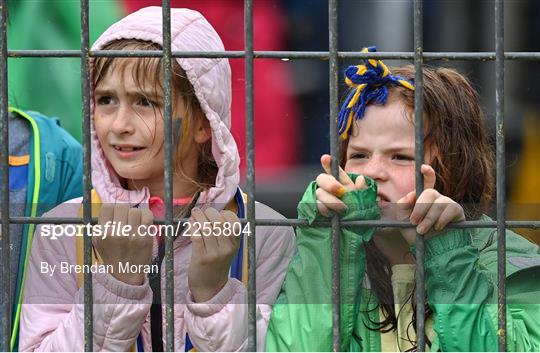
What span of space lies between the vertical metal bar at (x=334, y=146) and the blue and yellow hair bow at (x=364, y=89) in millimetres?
353

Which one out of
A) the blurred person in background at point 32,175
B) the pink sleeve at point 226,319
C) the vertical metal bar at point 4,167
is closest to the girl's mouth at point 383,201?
the pink sleeve at point 226,319

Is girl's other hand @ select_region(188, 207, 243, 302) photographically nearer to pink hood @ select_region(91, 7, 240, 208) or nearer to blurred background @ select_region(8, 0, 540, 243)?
pink hood @ select_region(91, 7, 240, 208)

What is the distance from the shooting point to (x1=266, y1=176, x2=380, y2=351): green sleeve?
2.14m

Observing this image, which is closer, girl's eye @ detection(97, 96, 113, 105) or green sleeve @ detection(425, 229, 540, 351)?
green sleeve @ detection(425, 229, 540, 351)

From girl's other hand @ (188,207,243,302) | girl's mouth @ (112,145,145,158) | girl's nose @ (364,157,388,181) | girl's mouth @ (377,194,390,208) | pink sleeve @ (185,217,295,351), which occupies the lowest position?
pink sleeve @ (185,217,295,351)

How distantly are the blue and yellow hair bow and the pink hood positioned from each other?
23cm

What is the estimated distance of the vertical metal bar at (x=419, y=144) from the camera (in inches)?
78.5

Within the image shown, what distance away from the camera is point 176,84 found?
241cm

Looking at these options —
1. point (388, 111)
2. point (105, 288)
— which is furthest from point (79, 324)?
point (388, 111)

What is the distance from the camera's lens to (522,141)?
318 centimetres

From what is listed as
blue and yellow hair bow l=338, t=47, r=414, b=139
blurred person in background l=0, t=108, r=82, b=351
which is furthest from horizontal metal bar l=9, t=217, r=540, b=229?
blurred person in background l=0, t=108, r=82, b=351

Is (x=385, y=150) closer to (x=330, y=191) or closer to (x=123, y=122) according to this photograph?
(x=330, y=191)

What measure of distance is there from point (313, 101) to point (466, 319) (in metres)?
1.31

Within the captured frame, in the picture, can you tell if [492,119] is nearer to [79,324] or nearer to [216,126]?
[216,126]
